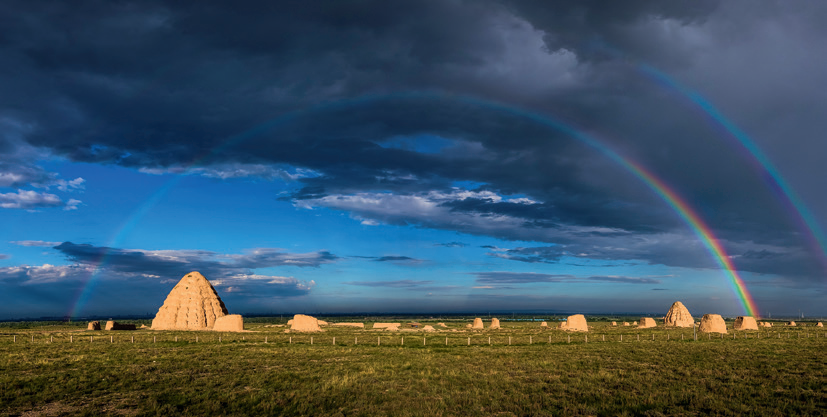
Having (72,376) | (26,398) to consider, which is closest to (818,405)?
(26,398)

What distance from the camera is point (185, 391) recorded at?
24219 mm

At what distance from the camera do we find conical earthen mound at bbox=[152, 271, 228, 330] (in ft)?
292

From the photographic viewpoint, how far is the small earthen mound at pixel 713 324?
3292 inches

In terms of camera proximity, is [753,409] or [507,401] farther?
[507,401]

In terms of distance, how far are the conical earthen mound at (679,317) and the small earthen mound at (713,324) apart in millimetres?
27814

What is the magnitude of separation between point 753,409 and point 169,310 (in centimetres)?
9263

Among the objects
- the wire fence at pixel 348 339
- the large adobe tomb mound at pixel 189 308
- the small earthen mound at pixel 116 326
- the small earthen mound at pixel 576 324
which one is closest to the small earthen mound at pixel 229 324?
the large adobe tomb mound at pixel 189 308

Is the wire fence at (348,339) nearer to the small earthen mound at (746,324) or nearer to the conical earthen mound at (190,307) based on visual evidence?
the conical earthen mound at (190,307)

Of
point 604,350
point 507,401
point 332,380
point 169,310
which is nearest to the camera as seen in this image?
point 507,401

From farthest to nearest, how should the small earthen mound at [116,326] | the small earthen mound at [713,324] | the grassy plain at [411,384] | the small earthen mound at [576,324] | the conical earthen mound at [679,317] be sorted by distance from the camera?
the conical earthen mound at [679,317]
the small earthen mound at [576,324]
the small earthen mound at [116,326]
the small earthen mound at [713,324]
the grassy plain at [411,384]

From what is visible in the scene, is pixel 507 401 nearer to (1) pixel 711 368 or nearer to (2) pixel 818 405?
(2) pixel 818 405

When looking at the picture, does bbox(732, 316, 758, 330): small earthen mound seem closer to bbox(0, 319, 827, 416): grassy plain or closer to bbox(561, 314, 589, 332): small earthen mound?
bbox(561, 314, 589, 332): small earthen mound

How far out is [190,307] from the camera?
89.9 m

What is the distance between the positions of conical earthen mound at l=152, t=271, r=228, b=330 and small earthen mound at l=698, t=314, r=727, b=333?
88741 mm
